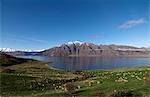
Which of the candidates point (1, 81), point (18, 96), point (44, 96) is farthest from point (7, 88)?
point (44, 96)

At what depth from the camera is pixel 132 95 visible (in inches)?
972

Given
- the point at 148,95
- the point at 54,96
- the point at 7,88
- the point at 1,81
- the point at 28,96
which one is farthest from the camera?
the point at 1,81

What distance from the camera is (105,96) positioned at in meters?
24.2

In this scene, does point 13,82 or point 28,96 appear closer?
point 28,96

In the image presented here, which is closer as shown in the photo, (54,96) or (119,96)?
(119,96)

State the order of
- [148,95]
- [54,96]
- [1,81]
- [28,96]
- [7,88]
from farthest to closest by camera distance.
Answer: [1,81] < [7,88] < [28,96] < [54,96] < [148,95]

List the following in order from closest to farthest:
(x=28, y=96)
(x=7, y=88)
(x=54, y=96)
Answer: (x=54, y=96) → (x=28, y=96) → (x=7, y=88)

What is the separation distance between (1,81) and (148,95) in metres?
24.1

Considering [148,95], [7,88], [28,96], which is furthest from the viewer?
[7,88]

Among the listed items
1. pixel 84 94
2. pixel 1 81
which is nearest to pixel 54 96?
pixel 84 94

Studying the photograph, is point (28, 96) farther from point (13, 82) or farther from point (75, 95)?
A: point (13, 82)

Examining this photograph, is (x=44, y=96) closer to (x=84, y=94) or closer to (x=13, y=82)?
(x=84, y=94)

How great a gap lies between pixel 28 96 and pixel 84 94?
6.31 meters

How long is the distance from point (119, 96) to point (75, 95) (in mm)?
4846
